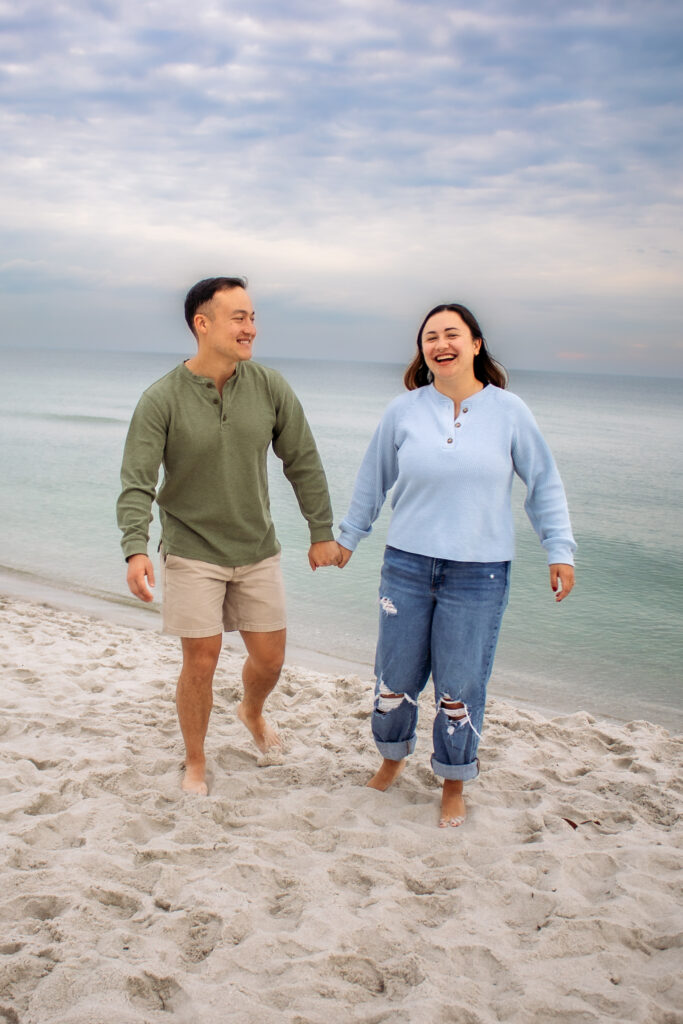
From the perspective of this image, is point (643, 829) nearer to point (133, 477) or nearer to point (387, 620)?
point (387, 620)

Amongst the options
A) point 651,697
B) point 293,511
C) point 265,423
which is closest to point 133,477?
point 265,423

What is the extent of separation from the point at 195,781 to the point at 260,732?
21.3 inches

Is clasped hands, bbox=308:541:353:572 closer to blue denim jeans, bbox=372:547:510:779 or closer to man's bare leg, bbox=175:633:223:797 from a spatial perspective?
blue denim jeans, bbox=372:547:510:779

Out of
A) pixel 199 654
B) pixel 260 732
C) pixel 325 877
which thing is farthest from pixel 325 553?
pixel 325 877

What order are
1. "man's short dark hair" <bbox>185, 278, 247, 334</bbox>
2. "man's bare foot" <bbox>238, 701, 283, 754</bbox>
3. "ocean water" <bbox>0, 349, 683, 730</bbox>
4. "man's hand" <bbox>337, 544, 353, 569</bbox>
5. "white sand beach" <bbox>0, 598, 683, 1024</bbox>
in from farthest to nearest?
1. "ocean water" <bbox>0, 349, 683, 730</bbox>
2. "man's bare foot" <bbox>238, 701, 283, 754</bbox>
3. "man's hand" <bbox>337, 544, 353, 569</bbox>
4. "man's short dark hair" <bbox>185, 278, 247, 334</bbox>
5. "white sand beach" <bbox>0, 598, 683, 1024</bbox>

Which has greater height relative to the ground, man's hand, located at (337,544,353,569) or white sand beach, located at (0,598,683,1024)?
man's hand, located at (337,544,353,569)

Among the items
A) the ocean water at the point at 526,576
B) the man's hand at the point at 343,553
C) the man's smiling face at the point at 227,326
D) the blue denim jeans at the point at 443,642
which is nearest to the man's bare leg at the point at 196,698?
the man's hand at the point at 343,553

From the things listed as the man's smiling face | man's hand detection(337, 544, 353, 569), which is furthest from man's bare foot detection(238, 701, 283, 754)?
the man's smiling face

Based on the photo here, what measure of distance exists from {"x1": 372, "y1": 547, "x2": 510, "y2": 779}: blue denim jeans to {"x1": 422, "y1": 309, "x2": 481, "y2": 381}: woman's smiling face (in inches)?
30.9

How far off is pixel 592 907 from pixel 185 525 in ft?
7.29

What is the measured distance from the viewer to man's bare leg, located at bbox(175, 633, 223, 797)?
12.0ft

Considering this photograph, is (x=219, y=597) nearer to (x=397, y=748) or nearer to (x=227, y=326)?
(x=397, y=748)

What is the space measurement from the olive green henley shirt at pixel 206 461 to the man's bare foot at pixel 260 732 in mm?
979

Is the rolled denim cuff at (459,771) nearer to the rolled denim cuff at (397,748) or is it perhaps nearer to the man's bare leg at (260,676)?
the rolled denim cuff at (397,748)
